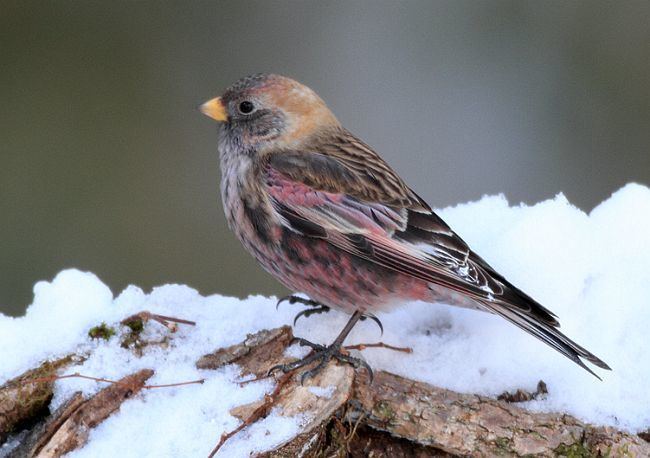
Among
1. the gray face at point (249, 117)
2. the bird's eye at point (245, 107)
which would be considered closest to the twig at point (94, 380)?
the gray face at point (249, 117)

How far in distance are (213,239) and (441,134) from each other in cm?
257

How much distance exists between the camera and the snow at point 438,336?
3.46m

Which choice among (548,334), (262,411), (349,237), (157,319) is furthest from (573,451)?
(157,319)

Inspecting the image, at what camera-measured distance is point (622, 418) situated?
3527 mm

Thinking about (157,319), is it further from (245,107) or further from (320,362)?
(245,107)

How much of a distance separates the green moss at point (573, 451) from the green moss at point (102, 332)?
1967 millimetres

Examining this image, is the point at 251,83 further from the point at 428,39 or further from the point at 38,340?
the point at 428,39

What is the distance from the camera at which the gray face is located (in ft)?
15.4

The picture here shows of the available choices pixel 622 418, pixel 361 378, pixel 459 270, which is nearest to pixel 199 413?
pixel 361 378

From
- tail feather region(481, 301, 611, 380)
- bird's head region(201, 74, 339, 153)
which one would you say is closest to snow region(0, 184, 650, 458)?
tail feather region(481, 301, 611, 380)

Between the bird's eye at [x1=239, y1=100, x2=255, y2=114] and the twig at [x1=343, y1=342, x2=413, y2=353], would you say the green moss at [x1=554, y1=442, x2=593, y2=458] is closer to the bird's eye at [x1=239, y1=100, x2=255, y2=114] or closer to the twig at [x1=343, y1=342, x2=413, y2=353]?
the twig at [x1=343, y1=342, x2=413, y2=353]

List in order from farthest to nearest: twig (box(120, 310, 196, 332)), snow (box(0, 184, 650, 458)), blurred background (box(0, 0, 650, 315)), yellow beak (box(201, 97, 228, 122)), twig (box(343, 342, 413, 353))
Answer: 1. blurred background (box(0, 0, 650, 315))
2. yellow beak (box(201, 97, 228, 122))
3. twig (box(120, 310, 196, 332))
4. twig (box(343, 342, 413, 353))
5. snow (box(0, 184, 650, 458))

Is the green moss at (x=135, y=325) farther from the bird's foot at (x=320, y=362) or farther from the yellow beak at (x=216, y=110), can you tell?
the yellow beak at (x=216, y=110)

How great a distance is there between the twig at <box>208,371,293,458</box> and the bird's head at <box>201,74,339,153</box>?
152cm
